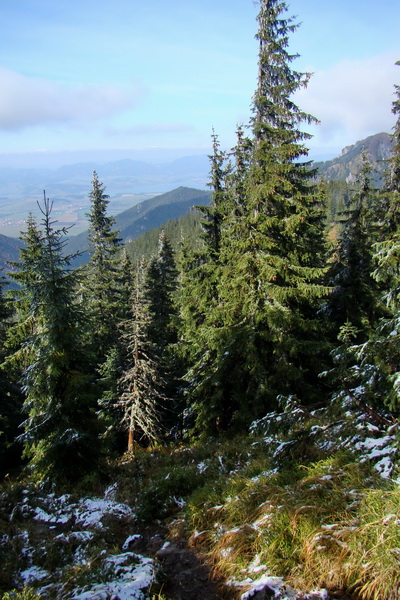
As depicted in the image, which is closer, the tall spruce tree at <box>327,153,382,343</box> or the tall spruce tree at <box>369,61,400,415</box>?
the tall spruce tree at <box>369,61,400,415</box>

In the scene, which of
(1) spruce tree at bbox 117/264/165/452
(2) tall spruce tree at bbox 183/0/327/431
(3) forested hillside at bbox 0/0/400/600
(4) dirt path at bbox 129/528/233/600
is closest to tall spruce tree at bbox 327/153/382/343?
(3) forested hillside at bbox 0/0/400/600

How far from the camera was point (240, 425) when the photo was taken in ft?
37.1

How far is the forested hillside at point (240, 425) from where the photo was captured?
3.83 metres

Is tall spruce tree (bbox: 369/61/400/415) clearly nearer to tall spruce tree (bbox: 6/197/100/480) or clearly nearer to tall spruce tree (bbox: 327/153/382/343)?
tall spruce tree (bbox: 6/197/100/480)

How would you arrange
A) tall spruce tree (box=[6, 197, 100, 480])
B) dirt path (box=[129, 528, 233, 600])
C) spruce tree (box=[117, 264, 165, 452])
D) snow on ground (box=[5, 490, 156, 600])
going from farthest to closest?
1. spruce tree (box=[117, 264, 165, 452])
2. tall spruce tree (box=[6, 197, 100, 480])
3. snow on ground (box=[5, 490, 156, 600])
4. dirt path (box=[129, 528, 233, 600])

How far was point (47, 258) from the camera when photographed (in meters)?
9.55

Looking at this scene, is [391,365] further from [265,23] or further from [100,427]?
[265,23]

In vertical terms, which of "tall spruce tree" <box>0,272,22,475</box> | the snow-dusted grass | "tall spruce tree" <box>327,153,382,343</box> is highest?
"tall spruce tree" <box>327,153,382,343</box>

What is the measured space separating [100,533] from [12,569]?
4.79ft

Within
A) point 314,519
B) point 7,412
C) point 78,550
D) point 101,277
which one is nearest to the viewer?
point 314,519

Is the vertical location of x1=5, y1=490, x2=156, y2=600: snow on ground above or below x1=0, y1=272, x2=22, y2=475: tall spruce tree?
above

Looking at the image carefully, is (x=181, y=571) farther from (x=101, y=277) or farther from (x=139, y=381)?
(x=101, y=277)

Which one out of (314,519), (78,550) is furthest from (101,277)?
(314,519)

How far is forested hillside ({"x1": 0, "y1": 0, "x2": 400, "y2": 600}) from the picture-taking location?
3.83 metres
